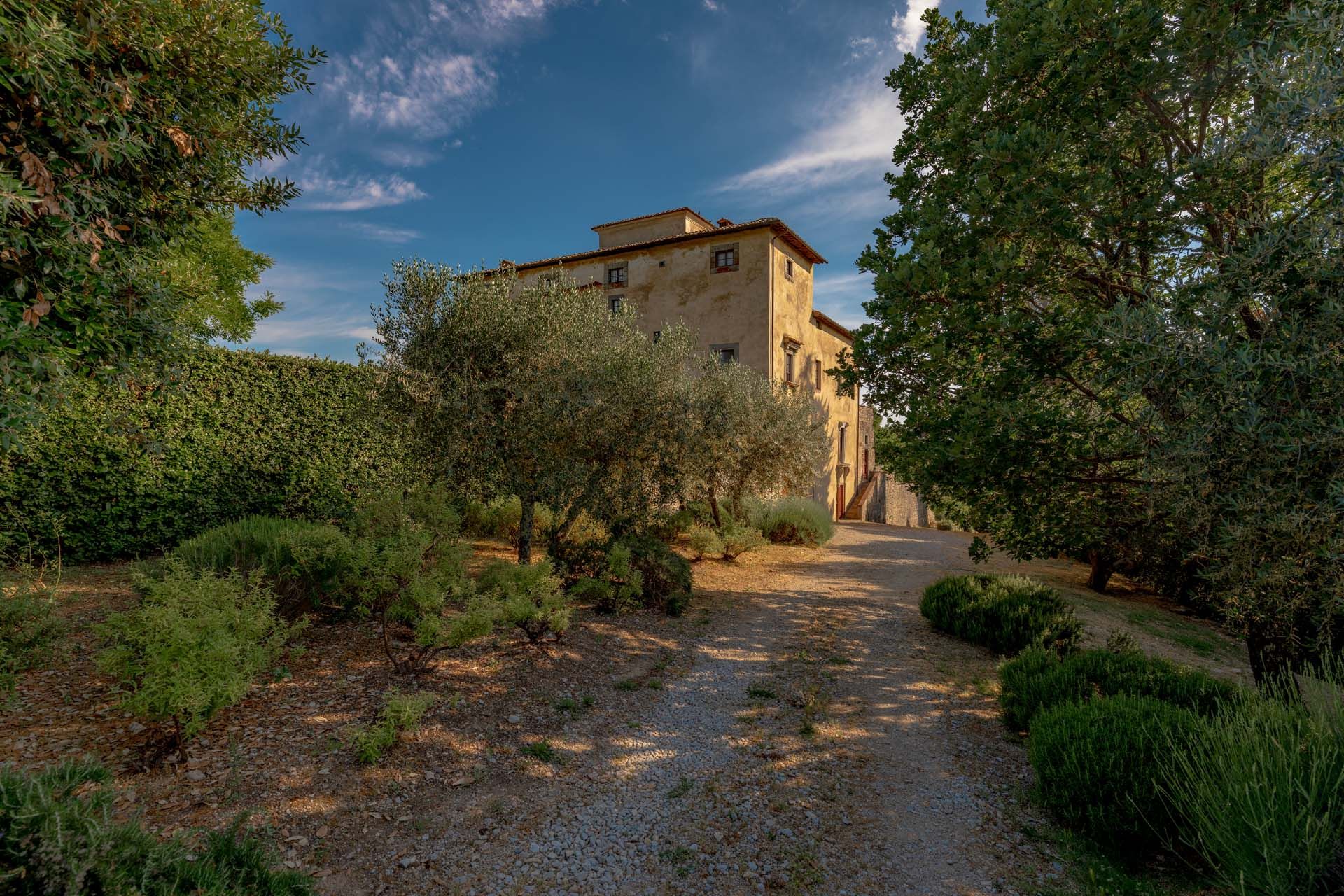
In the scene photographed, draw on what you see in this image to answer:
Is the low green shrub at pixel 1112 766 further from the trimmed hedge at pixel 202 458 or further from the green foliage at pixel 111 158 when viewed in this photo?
the trimmed hedge at pixel 202 458

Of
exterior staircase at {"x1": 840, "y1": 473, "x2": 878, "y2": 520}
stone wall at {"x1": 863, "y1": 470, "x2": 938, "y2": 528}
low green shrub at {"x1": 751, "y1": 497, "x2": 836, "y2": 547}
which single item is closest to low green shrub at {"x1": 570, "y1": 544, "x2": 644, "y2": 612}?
low green shrub at {"x1": 751, "y1": 497, "x2": 836, "y2": 547}

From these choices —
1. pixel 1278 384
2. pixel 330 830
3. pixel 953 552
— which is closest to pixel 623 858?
pixel 330 830

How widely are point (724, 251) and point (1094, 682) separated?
19713mm

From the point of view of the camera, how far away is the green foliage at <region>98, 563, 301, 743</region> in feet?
13.3

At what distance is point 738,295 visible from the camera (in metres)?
21.8

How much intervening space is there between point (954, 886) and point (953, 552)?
55.0ft

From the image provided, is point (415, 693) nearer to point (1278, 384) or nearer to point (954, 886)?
point (954, 886)

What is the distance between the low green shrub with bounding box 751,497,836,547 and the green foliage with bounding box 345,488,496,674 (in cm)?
1196

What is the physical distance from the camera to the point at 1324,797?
3148 mm

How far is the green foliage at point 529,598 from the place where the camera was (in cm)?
650

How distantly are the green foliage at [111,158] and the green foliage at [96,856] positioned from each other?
2762mm

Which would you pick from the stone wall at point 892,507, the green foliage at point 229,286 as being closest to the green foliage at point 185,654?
the green foliage at point 229,286

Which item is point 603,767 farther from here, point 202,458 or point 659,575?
point 202,458

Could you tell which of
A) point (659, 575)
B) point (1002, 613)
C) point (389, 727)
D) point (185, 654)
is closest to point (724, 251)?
point (659, 575)
